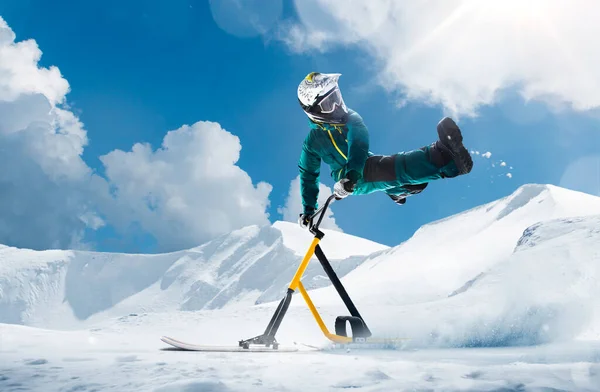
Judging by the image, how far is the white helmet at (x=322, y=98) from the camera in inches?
232

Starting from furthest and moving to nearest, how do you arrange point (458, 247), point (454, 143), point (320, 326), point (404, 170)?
point (458, 247) → point (320, 326) → point (404, 170) → point (454, 143)

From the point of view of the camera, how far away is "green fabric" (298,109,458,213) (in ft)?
18.1

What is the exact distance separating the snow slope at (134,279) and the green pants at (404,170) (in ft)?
419

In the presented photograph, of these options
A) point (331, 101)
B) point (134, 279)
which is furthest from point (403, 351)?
point (134, 279)

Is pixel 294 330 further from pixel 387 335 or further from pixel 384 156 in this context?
pixel 384 156

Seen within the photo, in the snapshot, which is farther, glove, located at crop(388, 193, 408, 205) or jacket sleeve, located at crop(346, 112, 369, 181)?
glove, located at crop(388, 193, 408, 205)

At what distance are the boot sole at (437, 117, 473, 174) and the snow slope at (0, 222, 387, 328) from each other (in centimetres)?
12834

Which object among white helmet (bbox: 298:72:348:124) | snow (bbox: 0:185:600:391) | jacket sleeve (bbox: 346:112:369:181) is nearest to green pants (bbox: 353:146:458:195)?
jacket sleeve (bbox: 346:112:369:181)

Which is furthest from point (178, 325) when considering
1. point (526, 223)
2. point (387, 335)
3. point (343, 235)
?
Answer: point (343, 235)

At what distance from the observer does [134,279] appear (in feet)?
511

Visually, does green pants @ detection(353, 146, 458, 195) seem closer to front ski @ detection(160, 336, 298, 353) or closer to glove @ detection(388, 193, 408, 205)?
glove @ detection(388, 193, 408, 205)

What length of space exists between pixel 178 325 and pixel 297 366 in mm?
4813

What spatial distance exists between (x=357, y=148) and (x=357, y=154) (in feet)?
0.25

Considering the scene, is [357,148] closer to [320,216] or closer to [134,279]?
[320,216]
